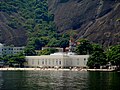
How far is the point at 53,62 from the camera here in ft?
655

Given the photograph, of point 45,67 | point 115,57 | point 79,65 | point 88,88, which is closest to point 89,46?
point 79,65

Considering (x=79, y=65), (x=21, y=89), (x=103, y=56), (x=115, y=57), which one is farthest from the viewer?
(x=79, y=65)

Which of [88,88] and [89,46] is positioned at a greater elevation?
[89,46]

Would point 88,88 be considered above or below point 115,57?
below

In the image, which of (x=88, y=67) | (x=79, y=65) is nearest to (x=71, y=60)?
(x=79, y=65)

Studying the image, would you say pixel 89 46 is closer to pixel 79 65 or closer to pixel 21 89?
pixel 79 65

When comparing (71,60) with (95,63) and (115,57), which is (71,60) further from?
(115,57)

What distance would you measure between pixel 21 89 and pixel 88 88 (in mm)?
12223

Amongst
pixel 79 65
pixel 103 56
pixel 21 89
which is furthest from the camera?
pixel 79 65

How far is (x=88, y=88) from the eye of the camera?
78562 millimetres

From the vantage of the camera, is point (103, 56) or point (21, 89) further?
point (103, 56)

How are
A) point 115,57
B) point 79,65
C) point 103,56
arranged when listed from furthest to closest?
1. point 79,65
2. point 103,56
3. point 115,57

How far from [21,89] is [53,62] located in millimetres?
122811

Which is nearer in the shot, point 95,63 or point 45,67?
point 95,63
